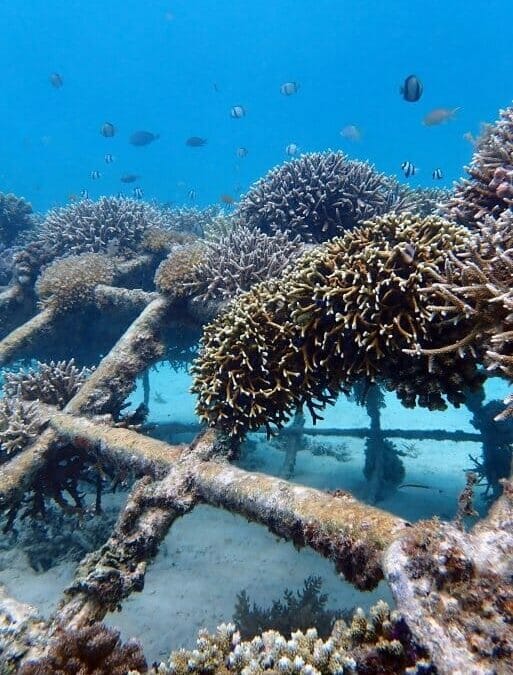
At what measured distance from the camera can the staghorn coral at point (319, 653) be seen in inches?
82.4

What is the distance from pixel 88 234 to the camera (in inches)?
405

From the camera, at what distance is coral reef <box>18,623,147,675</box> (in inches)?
102

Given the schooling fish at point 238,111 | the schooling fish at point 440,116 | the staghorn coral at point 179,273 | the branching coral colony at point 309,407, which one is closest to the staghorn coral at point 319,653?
the branching coral colony at point 309,407

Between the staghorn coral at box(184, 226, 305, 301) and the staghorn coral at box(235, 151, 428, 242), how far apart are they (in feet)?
3.62

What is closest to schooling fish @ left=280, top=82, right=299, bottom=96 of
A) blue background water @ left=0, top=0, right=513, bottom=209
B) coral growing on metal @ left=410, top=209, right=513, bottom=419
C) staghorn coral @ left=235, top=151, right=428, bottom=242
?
staghorn coral @ left=235, top=151, right=428, bottom=242

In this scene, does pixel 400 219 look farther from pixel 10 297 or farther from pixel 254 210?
pixel 10 297

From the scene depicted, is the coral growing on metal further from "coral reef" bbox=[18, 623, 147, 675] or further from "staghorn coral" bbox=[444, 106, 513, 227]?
"coral reef" bbox=[18, 623, 147, 675]

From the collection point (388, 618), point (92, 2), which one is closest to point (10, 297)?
point (388, 618)

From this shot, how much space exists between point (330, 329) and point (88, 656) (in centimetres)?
321

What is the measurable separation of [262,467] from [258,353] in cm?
592

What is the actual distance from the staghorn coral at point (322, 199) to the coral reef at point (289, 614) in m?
5.70

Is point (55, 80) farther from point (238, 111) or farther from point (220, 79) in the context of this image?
point (220, 79)

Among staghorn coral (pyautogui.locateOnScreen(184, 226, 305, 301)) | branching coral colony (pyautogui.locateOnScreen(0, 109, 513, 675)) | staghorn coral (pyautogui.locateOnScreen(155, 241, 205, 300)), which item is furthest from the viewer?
staghorn coral (pyautogui.locateOnScreen(155, 241, 205, 300))

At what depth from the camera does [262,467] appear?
9594 millimetres
